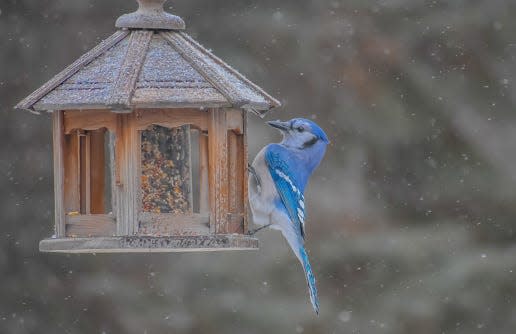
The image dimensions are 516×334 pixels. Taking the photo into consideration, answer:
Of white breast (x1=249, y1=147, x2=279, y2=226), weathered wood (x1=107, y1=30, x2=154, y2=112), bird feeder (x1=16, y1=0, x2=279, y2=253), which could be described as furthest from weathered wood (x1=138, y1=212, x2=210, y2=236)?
white breast (x1=249, y1=147, x2=279, y2=226)

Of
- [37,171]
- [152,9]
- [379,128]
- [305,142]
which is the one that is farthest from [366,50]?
[152,9]

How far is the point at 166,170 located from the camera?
608 centimetres

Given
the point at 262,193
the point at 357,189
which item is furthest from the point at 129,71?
the point at 357,189

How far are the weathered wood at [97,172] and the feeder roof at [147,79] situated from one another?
0.48 meters

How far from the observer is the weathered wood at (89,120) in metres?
5.82

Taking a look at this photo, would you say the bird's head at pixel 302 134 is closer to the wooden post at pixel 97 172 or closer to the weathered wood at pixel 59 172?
the wooden post at pixel 97 172

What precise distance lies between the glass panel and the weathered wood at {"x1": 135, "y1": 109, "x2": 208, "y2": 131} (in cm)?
27

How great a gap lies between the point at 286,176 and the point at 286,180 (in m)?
0.02

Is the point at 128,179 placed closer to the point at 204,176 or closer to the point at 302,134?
the point at 204,176

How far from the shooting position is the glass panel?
6027 millimetres

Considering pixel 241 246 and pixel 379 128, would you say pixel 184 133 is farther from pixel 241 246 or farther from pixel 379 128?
pixel 379 128

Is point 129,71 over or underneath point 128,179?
over

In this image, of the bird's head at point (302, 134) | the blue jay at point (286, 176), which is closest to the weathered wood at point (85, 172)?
the blue jay at point (286, 176)

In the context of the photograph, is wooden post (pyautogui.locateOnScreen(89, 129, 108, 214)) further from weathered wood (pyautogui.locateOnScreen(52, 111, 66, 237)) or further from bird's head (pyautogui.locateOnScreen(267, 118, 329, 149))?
bird's head (pyautogui.locateOnScreen(267, 118, 329, 149))
